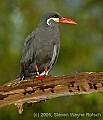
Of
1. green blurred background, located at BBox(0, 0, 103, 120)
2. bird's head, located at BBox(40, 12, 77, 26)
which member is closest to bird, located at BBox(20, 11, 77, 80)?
bird's head, located at BBox(40, 12, 77, 26)

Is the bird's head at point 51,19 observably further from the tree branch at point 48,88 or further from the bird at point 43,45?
the tree branch at point 48,88

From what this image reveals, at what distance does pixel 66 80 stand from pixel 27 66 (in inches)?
34.0

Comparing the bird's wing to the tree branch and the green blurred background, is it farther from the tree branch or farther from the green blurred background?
the green blurred background

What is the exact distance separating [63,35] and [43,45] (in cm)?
477

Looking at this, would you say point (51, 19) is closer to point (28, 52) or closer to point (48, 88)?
point (28, 52)

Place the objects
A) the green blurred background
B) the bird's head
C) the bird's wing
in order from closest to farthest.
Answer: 1. the bird's head
2. the bird's wing
3. the green blurred background

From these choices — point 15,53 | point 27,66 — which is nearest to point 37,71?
point 27,66

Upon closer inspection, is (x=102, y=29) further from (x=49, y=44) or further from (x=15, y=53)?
Answer: (x=49, y=44)

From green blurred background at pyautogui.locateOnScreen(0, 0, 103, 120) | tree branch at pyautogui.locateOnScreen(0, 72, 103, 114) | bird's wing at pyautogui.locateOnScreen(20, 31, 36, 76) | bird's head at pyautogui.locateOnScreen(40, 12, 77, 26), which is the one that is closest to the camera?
tree branch at pyautogui.locateOnScreen(0, 72, 103, 114)

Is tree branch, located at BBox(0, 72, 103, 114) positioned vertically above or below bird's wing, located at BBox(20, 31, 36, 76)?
below

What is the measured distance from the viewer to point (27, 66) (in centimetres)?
534

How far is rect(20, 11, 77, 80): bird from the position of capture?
513 cm

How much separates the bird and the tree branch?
427mm

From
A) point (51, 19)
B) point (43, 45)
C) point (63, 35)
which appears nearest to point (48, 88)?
point (43, 45)
